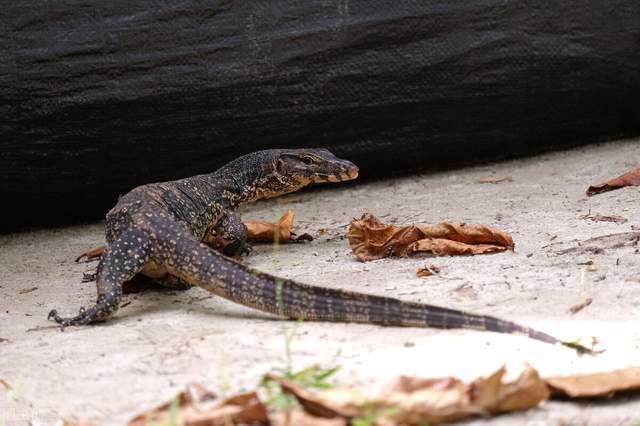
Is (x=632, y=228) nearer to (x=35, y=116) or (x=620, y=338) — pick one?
(x=620, y=338)

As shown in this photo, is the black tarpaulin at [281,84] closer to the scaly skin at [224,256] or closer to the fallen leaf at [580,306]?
the scaly skin at [224,256]

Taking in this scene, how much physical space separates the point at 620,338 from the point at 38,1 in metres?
4.93

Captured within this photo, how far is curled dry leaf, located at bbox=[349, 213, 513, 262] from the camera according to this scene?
5.53m

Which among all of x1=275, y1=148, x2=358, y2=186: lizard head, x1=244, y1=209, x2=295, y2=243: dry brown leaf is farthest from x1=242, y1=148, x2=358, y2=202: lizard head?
x1=244, y1=209, x2=295, y2=243: dry brown leaf

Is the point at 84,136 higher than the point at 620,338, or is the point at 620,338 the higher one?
the point at 84,136

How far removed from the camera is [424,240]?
5.67 meters

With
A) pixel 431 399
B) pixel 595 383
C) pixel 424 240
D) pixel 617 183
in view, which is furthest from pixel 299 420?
pixel 617 183

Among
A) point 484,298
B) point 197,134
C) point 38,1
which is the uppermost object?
point 38,1

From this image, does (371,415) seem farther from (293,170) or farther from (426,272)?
(293,170)

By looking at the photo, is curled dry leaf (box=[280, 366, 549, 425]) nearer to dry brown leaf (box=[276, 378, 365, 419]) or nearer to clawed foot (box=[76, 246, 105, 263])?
dry brown leaf (box=[276, 378, 365, 419])

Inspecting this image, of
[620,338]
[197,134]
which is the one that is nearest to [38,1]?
[197,134]

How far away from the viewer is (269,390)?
11.1 feet

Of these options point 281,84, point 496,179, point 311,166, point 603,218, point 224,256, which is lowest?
point 496,179

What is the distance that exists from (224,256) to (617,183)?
3468 mm
